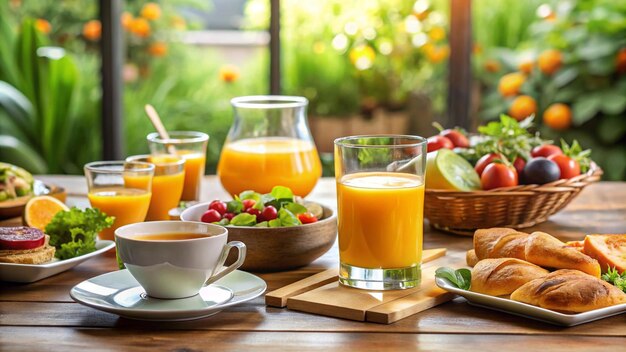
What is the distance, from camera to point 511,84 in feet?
13.2

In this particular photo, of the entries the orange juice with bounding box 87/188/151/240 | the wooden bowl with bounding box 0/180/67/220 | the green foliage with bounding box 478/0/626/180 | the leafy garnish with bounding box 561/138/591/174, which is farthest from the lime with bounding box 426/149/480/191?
the green foliage with bounding box 478/0/626/180

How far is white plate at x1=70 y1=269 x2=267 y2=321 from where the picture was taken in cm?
119

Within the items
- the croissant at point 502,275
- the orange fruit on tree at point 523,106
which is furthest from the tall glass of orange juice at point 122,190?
the orange fruit on tree at point 523,106

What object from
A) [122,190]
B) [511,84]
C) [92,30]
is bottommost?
[122,190]

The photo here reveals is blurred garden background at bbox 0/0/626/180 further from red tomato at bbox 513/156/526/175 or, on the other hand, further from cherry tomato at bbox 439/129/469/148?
red tomato at bbox 513/156/526/175

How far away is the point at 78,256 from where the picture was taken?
149 centimetres

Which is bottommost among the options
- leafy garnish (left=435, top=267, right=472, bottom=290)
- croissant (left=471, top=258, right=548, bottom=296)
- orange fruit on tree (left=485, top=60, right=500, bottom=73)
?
leafy garnish (left=435, top=267, right=472, bottom=290)

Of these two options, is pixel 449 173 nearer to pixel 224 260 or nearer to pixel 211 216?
pixel 211 216

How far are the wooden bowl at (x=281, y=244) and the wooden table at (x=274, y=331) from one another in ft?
0.48

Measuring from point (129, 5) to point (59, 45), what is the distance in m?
0.42

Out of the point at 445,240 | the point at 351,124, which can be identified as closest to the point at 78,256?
the point at 445,240

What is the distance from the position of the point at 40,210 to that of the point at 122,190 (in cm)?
16

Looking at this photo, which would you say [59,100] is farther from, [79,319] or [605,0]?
[79,319]

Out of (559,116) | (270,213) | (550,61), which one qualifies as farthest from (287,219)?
(550,61)
